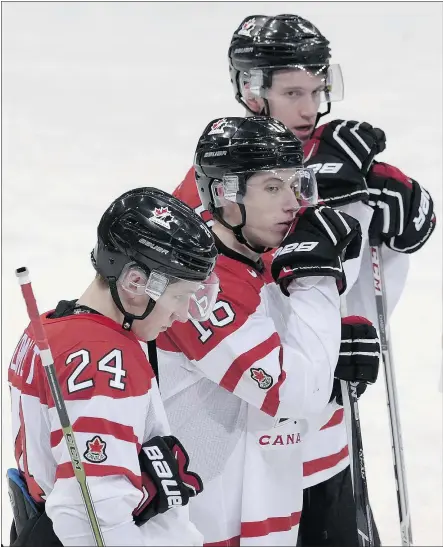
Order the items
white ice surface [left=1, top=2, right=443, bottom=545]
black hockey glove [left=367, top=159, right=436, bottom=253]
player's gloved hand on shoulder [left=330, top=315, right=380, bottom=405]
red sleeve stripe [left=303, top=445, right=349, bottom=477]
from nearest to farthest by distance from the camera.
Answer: player's gloved hand on shoulder [left=330, top=315, right=380, bottom=405]
red sleeve stripe [left=303, top=445, right=349, bottom=477]
black hockey glove [left=367, top=159, right=436, bottom=253]
white ice surface [left=1, top=2, right=443, bottom=545]

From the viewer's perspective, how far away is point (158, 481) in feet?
7.27

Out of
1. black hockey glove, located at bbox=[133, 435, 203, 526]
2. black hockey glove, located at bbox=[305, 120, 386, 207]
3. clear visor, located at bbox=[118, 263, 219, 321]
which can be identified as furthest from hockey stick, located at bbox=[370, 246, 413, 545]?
black hockey glove, located at bbox=[133, 435, 203, 526]

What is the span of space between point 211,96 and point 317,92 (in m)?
2.18

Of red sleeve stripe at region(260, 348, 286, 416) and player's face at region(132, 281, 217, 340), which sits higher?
player's face at region(132, 281, 217, 340)

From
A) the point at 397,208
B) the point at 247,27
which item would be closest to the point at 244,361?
the point at 397,208

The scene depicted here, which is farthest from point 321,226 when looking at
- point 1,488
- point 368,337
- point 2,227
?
point 2,227

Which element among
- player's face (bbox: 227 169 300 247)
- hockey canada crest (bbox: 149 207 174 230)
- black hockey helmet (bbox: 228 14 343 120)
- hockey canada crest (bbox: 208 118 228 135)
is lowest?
player's face (bbox: 227 169 300 247)

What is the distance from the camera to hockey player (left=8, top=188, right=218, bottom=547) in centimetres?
214

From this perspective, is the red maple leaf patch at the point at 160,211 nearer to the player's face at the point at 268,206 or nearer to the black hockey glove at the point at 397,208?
the player's face at the point at 268,206

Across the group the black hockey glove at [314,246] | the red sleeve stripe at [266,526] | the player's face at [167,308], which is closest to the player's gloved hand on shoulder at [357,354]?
the black hockey glove at [314,246]

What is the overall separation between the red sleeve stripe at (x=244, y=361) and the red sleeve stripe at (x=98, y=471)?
55 cm

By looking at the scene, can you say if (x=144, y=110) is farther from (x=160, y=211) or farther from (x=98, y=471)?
(x=98, y=471)

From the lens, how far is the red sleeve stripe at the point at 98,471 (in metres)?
2.12

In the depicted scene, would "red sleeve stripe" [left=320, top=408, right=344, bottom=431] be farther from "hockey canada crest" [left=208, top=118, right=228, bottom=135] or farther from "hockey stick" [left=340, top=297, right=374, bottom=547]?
"hockey canada crest" [left=208, top=118, right=228, bottom=135]
